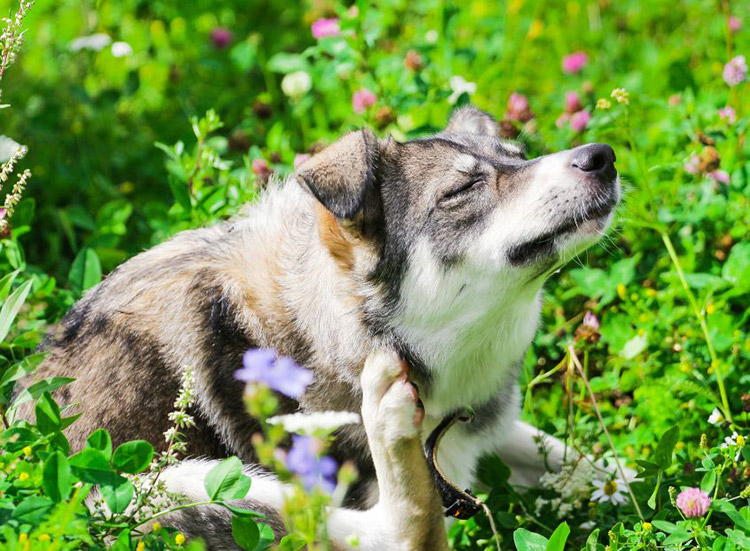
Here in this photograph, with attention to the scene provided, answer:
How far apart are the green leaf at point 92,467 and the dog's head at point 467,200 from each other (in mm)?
956

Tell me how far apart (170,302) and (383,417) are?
34.0 inches

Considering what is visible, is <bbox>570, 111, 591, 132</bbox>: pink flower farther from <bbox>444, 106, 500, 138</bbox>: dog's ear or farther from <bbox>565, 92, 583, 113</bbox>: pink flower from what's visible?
<bbox>444, 106, 500, 138</bbox>: dog's ear

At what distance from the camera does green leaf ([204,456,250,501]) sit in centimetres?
241

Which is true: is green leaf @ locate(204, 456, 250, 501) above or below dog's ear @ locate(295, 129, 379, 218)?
below

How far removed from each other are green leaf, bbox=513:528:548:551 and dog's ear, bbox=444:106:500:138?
1421 mm

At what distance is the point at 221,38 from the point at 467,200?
10.9ft

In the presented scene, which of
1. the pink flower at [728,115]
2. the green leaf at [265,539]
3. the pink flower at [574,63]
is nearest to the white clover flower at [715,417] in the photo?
the pink flower at [728,115]

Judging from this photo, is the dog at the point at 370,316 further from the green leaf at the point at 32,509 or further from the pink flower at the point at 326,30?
the pink flower at the point at 326,30

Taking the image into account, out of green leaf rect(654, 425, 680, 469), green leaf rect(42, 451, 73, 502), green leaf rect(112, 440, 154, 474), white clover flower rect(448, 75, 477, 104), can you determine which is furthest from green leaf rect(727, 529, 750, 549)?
white clover flower rect(448, 75, 477, 104)

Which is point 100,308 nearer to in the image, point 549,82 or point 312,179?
point 312,179

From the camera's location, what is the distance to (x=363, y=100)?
4.52m

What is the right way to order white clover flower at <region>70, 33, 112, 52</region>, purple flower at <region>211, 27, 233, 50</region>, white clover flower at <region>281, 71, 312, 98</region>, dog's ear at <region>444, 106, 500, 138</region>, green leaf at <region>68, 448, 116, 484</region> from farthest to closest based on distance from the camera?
purple flower at <region>211, 27, 233, 50</region> → white clover flower at <region>70, 33, 112, 52</region> → white clover flower at <region>281, 71, 312, 98</region> → dog's ear at <region>444, 106, 500, 138</region> → green leaf at <region>68, 448, 116, 484</region>

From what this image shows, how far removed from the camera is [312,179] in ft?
9.36

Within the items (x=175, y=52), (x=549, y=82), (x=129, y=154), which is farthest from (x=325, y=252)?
(x=175, y=52)
